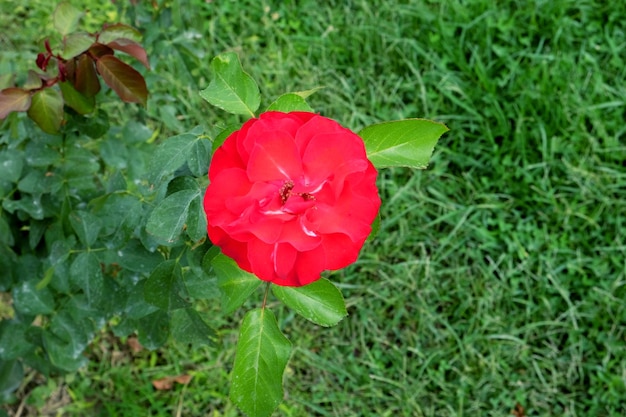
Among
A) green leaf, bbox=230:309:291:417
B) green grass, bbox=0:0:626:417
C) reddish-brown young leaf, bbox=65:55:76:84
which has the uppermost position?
reddish-brown young leaf, bbox=65:55:76:84

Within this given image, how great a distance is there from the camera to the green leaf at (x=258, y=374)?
98 cm

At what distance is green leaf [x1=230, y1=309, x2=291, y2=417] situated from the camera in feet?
3.21

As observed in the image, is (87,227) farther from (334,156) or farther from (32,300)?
(334,156)

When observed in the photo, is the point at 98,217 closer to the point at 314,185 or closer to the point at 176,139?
the point at 176,139

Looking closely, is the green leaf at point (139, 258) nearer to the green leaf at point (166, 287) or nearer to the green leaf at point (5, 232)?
the green leaf at point (166, 287)

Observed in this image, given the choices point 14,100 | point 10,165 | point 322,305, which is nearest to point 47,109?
point 14,100

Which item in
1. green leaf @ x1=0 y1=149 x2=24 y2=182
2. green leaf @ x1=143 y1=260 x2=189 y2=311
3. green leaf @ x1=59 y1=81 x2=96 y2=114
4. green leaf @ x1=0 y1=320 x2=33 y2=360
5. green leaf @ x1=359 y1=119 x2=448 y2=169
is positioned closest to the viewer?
green leaf @ x1=359 y1=119 x2=448 y2=169

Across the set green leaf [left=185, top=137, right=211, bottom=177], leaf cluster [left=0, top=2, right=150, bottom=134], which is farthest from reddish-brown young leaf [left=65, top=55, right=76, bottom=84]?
green leaf [left=185, top=137, right=211, bottom=177]

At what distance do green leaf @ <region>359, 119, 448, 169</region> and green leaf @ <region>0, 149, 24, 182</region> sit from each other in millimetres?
979

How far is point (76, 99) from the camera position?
4.38 ft

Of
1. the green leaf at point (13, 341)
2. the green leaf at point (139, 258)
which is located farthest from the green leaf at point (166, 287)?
the green leaf at point (13, 341)

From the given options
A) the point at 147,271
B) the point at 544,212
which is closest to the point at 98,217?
the point at 147,271

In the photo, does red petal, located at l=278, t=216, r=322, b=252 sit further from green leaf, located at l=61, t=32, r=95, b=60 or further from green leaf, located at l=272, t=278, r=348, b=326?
green leaf, located at l=61, t=32, r=95, b=60

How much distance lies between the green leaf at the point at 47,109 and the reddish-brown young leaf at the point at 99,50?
0.11m
